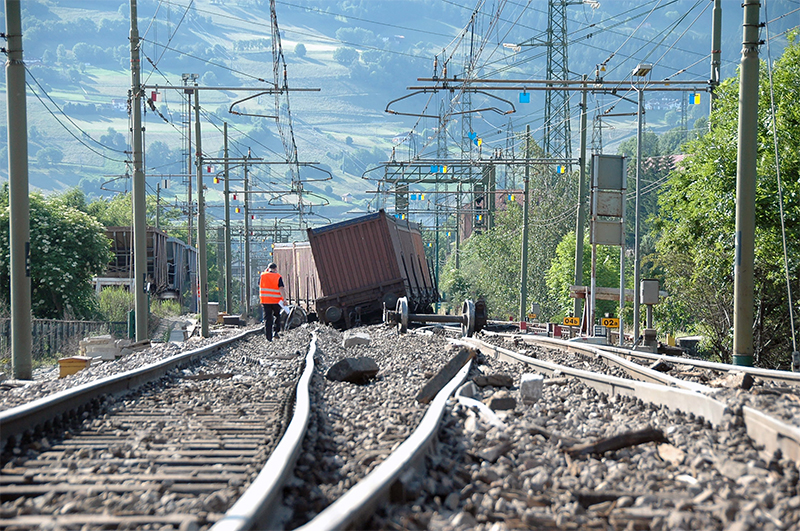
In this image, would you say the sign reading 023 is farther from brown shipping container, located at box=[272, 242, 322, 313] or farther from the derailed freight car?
brown shipping container, located at box=[272, 242, 322, 313]

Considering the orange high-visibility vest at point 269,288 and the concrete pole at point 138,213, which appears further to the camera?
the concrete pole at point 138,213

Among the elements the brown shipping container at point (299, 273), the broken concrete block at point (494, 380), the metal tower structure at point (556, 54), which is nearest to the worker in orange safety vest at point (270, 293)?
the brown shipping container at point (299, 273)

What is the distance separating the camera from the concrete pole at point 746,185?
1159 centimetres

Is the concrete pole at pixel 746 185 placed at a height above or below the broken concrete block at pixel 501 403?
above

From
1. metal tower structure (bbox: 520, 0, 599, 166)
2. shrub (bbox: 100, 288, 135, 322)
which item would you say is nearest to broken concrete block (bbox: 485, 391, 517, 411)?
shrub (bbox: 100, 288, 135, 322)

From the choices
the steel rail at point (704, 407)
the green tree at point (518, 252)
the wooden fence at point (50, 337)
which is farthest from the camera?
the green tree at point (518, 252)

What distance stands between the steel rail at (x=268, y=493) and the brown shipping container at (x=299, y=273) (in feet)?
62.9

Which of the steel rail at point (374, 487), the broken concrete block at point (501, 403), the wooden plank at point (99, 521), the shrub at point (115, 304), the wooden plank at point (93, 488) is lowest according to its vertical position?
the shrub at point (115, 304)

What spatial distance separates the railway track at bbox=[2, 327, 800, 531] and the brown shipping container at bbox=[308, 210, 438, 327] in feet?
49.9

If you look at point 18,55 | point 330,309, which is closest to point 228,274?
point 330,309

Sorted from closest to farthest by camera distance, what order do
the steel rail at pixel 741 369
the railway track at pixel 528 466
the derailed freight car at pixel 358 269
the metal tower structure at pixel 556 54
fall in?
1. the railway track at pixel 528 466
2. the steel rail at pixel 741 369
3. the derailed freight car at pixel 358 269
4. the metal tower structure at pixel 556 54

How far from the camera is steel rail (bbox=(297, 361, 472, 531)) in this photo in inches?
130

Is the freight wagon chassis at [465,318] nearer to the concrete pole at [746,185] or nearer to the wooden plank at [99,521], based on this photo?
the concrete pole at [746,185]

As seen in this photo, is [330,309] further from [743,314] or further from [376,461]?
[376,461]
